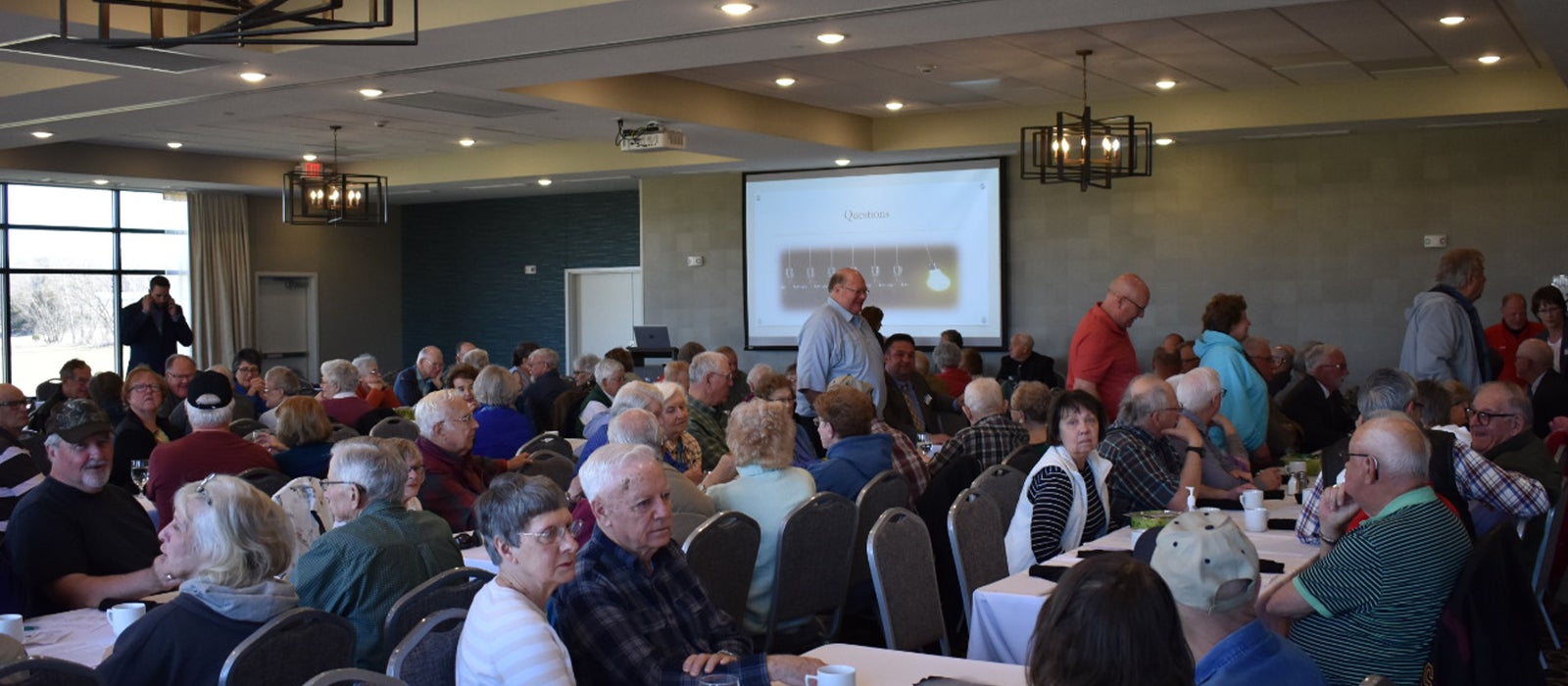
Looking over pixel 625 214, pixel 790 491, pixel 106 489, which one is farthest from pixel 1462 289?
pixel 625 214

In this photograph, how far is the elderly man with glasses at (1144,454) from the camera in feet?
17.4

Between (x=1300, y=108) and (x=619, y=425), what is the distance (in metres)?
8.24

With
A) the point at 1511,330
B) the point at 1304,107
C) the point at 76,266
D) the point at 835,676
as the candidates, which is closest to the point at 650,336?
the point at 76,266

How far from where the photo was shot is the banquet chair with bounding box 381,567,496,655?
3.14 m

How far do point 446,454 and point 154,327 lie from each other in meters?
9.44

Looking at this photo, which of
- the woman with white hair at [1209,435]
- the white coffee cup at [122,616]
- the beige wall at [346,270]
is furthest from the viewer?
the beige wall at [346,270]

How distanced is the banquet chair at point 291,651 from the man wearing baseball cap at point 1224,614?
65.6 inches

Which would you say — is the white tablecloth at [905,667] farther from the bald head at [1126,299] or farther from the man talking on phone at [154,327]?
the man talking on phone at [154,327]

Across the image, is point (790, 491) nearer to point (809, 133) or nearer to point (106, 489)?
point (106, 489)

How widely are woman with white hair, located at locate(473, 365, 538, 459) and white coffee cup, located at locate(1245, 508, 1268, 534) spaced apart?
12.7 ft

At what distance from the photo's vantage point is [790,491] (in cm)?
478

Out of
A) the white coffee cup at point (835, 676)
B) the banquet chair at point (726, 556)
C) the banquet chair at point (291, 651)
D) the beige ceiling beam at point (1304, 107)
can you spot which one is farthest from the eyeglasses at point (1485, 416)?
the beige ceiling beam at point (1304, 107)

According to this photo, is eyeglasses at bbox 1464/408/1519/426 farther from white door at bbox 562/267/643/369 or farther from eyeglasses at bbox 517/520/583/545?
white door at bbox 562/267/643/369

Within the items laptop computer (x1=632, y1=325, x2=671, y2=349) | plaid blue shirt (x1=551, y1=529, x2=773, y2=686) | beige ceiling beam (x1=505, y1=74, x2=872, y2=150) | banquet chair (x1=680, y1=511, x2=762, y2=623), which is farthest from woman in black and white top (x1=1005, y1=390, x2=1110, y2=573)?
laptop computer (x1=632, y1=325, x2=671, y2=349)
